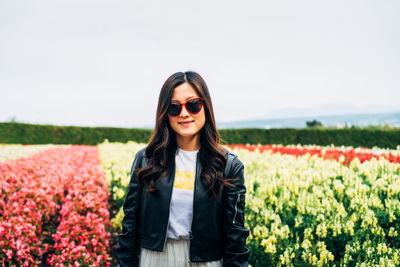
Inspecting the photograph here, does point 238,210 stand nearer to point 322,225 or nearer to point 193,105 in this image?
point 193,105

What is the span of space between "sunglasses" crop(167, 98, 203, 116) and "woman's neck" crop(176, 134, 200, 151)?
0.20 metres

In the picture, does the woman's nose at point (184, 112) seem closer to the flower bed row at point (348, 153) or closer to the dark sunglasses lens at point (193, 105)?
the dark sunglasses lens at point (193, 105)

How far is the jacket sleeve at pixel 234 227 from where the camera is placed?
6.40ft

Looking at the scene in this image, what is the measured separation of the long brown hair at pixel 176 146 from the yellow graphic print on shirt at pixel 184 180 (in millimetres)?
86

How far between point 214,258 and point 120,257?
613 mm

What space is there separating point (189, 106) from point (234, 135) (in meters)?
19.8

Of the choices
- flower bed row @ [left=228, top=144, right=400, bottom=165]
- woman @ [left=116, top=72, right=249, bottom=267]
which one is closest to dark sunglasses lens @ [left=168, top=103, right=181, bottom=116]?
woman @ [left=116, top=72, right=249, bottom=267]

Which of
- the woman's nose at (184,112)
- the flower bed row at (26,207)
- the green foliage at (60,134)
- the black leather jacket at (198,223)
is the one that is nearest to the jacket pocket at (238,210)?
the black leather jacket at (198,223)

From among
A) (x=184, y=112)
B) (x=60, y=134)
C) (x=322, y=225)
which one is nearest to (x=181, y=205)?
(x=184, y=112)

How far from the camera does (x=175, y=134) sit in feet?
7.30

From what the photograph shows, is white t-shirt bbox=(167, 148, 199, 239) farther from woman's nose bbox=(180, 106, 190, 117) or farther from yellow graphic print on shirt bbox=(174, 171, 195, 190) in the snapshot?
woman's nose bbox=(180, 106, 190, 117)

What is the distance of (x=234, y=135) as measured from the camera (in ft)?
71.1

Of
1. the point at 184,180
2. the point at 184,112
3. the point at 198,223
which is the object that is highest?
the point at 184,112

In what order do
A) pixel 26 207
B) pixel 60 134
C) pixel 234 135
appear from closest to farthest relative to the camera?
pixel 26 207, pixel 234 135, pixel 60 134
